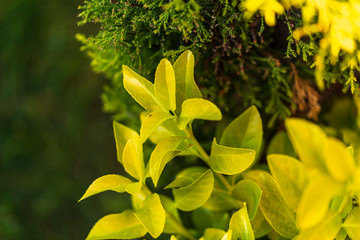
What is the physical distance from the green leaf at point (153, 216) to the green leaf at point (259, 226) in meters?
0.16

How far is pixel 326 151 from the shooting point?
33cm

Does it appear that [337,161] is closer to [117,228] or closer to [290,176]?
[290,176]

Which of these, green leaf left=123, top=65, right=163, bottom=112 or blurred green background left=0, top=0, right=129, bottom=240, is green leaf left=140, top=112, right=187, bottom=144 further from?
blurred green background left=0, top=0, right=129, bottom=240

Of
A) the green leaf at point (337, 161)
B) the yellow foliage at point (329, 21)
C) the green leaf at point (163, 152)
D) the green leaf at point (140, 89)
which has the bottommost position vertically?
the green leaf at point (163, 152)

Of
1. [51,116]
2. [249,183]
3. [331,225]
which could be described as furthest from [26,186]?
[331,225]

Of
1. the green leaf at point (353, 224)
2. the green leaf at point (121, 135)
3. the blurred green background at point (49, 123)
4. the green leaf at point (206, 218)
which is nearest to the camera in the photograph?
the green leaf at point (353, 224)

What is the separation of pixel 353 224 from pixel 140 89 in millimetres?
306

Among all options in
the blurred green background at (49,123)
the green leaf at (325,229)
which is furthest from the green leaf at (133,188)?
the blurred green background at (49,123)

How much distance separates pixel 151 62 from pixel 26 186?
1184mm

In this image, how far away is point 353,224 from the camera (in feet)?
1.51

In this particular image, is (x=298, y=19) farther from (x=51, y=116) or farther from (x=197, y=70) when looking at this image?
(x=51, y=116)

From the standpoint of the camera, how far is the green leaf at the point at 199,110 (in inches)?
18.4

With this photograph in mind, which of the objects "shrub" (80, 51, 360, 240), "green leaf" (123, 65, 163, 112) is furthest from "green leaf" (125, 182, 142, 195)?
"green leaf" (123, 65, 163, 112)

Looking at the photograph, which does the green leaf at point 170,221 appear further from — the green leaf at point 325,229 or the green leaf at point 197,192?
→ the green leaf at point 325,229
